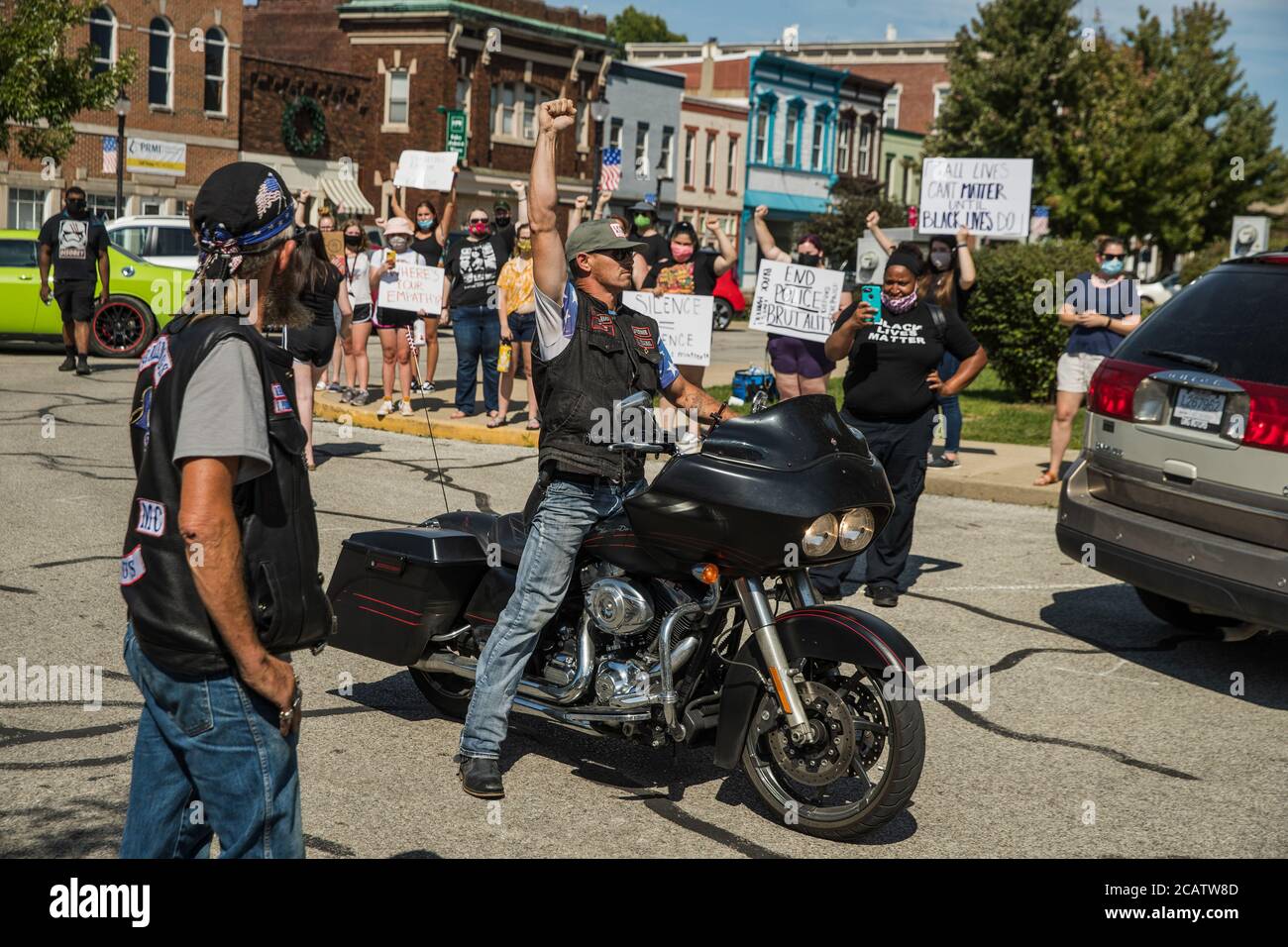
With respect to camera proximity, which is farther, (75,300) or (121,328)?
(121,328)

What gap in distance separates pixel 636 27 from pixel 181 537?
301 ft

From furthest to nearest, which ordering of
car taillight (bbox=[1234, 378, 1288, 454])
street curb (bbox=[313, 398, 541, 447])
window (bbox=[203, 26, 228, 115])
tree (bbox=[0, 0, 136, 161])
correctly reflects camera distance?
1. window (bbox=[203, 26, 228, 115])
2. tree (bbox=[0, 0, 136, 161])
3. street curb (bbox=[313, 398, 541, 447])
4. car taillight (bbox=[1234, 378, 1288, 454])

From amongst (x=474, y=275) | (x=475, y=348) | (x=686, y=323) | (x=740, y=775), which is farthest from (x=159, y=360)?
(x=475, y=348)

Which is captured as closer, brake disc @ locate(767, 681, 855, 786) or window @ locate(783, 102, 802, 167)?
brake disc @ locate(767, 681, 855, 786)

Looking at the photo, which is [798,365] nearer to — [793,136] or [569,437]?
[569,437]

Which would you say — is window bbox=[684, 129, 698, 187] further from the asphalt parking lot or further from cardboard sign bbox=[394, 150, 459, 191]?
the asphalt parking lot

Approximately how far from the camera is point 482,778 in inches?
197

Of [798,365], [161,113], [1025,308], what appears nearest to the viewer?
[798,365]

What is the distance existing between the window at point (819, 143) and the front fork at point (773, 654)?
6205 centimetres

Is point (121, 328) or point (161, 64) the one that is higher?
point (161, 64)

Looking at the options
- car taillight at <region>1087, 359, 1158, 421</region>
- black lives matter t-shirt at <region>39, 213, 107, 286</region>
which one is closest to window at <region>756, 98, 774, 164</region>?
black lives matter t-shirt at <region>39, 213, 107, 286</region>

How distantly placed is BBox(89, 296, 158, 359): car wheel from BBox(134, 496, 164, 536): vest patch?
16.6 m

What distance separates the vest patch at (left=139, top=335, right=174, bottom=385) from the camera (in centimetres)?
300
